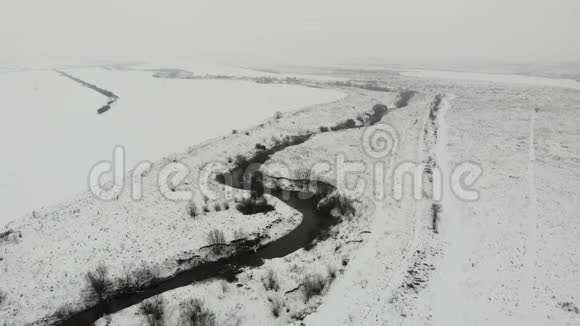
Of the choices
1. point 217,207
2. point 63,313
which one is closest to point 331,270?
point 217,207

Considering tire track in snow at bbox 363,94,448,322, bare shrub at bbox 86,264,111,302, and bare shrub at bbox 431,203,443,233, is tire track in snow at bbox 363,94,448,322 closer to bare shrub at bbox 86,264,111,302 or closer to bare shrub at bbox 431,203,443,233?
bare shrub at bbox 431,203,443,233

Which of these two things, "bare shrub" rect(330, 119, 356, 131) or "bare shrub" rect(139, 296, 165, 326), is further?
"bare shrub" rect(330, 119, 356, 131)

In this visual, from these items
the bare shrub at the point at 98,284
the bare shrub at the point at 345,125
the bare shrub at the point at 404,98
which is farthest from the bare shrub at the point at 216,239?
the bare shrub at the point at 404,98

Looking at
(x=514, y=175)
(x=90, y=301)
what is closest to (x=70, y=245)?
(x=90, y=301)

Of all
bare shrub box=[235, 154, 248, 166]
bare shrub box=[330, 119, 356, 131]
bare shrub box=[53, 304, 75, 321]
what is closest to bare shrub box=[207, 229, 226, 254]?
bare shrub box=[53, 304, 75, 321]

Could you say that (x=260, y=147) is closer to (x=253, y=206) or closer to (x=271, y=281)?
(x=253, y=206)

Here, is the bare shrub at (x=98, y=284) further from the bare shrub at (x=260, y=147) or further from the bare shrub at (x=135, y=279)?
the bare shrub at (x=260, y=147)

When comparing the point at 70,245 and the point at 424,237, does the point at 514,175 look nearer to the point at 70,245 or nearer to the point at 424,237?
the point at 424,237
